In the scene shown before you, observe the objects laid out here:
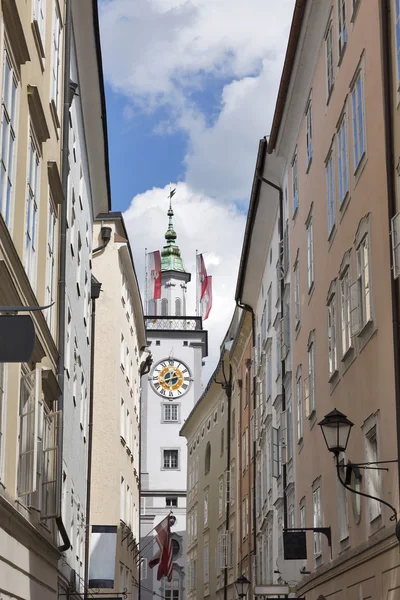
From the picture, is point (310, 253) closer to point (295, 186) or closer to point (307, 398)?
point (307, 398)

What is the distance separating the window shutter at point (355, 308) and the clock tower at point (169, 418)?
67.0 meters

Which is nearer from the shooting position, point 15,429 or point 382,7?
point 15,429

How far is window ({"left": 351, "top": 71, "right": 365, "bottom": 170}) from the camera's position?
1711 cm

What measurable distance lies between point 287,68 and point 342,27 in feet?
15.5

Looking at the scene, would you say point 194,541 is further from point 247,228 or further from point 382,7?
point 382,7

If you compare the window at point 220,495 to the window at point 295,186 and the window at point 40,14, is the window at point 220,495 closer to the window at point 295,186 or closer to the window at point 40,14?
the window at point 295,186

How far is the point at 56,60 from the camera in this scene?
19.2 meters

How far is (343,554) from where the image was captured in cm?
1795

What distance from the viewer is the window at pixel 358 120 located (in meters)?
17.1

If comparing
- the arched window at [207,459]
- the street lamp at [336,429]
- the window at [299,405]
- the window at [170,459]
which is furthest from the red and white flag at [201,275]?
the street lamp at [336,429]

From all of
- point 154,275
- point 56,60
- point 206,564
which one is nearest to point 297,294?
point 56,60

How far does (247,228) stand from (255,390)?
29.1ft

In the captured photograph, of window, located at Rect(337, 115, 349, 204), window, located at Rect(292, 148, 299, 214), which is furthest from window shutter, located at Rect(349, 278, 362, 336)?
window, located at Rect(292, 148, 299, 214)

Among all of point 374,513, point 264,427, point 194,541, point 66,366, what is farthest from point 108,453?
point 194,541
